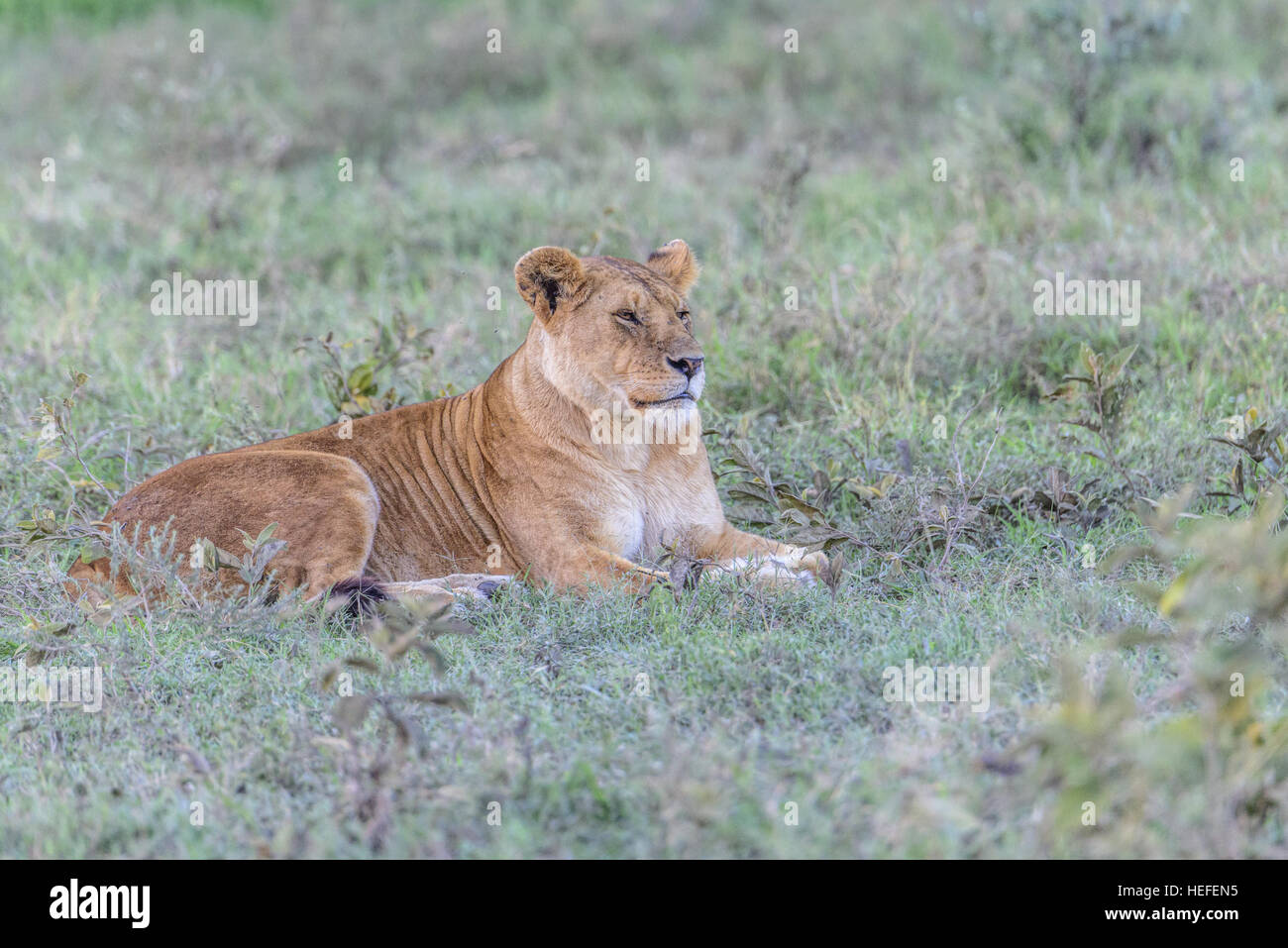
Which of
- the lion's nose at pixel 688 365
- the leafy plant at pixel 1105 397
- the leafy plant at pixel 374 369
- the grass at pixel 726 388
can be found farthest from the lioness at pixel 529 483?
the leafy plant at pixel 1105 397

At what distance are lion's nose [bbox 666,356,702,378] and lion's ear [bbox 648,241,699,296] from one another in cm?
52

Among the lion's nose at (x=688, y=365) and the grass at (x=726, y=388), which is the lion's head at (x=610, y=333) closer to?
the lion's nose at (x=688, y=365)

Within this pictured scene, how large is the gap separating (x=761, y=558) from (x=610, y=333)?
790mm

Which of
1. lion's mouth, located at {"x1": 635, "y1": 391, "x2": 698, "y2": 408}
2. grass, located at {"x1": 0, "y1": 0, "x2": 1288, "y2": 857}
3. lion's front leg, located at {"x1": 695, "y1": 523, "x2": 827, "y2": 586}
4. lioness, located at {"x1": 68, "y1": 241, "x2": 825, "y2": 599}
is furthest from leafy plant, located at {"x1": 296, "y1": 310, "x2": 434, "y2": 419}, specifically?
lion's front leg, located at {"x1": 695, "y1": 523, "x2": 827, "y2": 586}

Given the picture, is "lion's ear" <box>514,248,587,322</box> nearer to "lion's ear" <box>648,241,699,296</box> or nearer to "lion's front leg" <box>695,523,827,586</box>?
"lion's ear" <box>648,241,699,296</box>

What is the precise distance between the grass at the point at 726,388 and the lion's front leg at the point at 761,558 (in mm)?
118

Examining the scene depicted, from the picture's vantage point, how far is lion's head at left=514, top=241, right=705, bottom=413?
176 inches

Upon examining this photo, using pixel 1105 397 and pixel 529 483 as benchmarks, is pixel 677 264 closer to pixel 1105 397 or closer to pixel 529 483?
pixel 529 483

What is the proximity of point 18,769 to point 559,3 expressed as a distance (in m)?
9.49

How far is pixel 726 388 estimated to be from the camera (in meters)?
5.94

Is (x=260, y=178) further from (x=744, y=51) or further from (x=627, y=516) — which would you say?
(x=627, y=516)

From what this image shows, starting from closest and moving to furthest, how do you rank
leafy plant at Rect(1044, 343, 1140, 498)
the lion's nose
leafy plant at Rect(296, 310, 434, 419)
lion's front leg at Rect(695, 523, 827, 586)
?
lion's front leg at Rect(695, 523, 827, 586) → the lion's nose → leafy plant at Rect(1044, 343, 1140, 498) → leafy plant at Rect(296, 310, 434, 419)

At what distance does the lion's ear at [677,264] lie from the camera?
4922 mm

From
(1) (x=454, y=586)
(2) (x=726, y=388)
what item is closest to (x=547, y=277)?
(1) (x=454, y=586)
